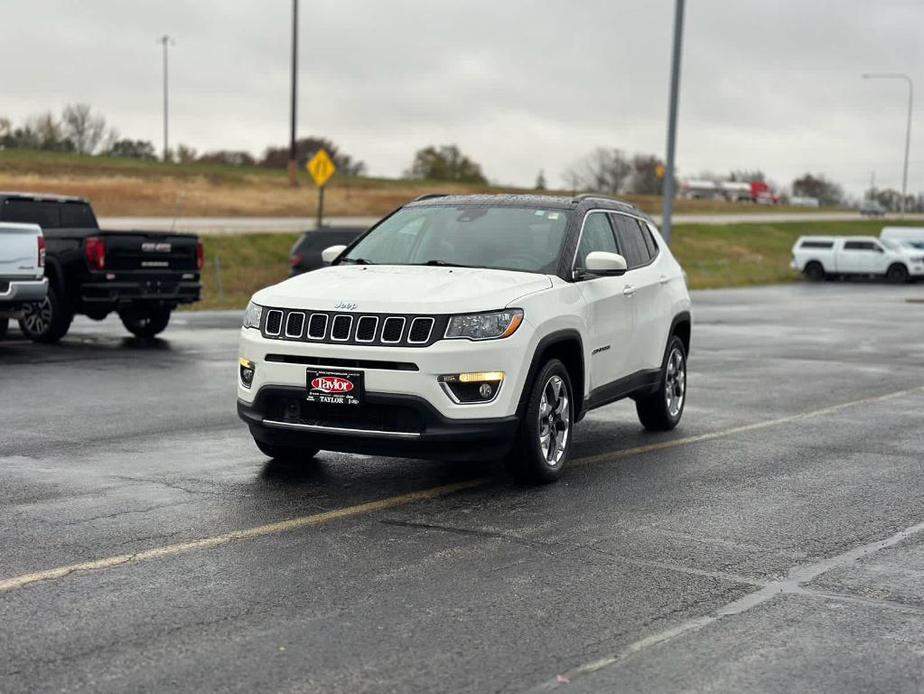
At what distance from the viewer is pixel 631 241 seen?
10.8 m

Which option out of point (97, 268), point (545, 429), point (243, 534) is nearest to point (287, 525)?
point (243, 534)

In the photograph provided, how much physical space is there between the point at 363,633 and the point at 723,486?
399 cm

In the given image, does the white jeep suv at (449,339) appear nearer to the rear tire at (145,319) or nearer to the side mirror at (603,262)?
the side mirror at (603,262)

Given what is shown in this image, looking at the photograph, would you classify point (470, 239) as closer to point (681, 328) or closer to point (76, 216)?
point (681, 328)

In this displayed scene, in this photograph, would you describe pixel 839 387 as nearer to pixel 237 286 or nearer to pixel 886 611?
pixel 886 611

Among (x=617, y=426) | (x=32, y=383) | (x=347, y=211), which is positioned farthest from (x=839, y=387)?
(x=347, y=211)

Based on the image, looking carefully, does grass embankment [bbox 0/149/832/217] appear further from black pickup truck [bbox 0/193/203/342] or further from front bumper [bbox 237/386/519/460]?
front bumper [bbox 237/386/519/460]

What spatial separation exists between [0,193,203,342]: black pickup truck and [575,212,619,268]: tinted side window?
31.7ft

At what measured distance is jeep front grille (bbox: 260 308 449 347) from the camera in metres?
7.97

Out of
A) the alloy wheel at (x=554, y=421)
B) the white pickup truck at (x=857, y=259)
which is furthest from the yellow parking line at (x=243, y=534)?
the white pickup truck at (x=857, y=259)

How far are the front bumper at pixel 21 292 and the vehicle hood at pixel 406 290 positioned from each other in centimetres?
826

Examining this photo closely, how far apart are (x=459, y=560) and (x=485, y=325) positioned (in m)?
1.87

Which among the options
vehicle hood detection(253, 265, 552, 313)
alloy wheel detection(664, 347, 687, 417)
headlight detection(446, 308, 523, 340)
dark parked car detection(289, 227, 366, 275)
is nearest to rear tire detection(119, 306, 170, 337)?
dark parked car detection(289, 227, 366, 275)

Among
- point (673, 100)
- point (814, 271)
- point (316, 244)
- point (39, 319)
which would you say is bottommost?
point (814, 271)
